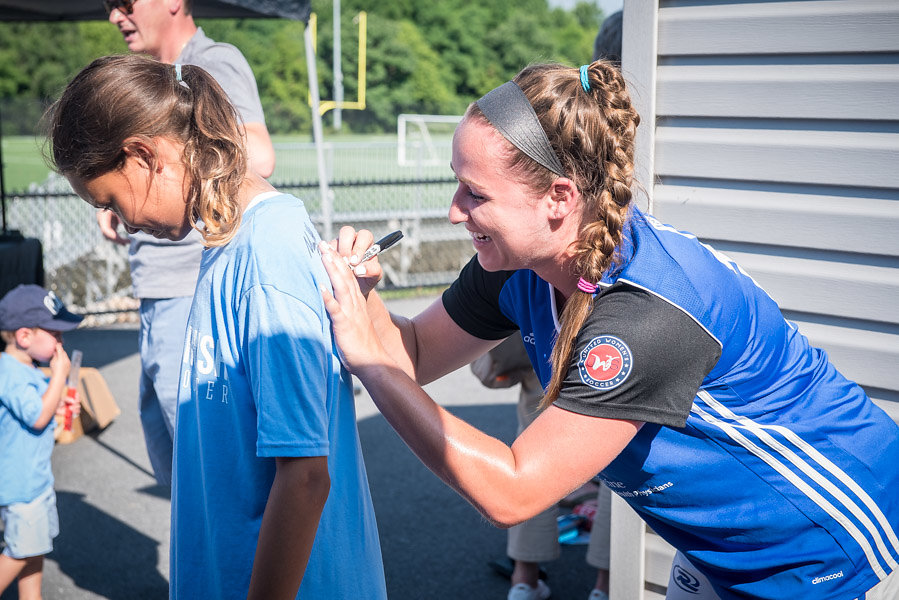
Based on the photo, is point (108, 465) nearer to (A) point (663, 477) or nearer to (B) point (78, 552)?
(B) point (78, 552)

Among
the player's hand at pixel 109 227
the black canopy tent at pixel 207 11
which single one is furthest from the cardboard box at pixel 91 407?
the player's hand at pixel 109 227

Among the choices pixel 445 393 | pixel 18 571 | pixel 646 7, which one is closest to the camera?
pixel 646 7

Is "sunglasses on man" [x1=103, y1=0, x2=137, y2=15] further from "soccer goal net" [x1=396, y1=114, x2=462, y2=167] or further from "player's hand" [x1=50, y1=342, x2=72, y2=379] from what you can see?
"soccer goal net" [x1=396, y1=114, x2=462, y2=167]

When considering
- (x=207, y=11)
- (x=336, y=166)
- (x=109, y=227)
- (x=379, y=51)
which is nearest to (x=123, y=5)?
(x=109, y=227)

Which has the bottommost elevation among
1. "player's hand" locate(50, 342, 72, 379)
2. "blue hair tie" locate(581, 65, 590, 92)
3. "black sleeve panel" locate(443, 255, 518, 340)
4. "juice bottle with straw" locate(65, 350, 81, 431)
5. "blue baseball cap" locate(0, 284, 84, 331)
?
"juice bottle with straw" locate(65, 350, 81, 431)

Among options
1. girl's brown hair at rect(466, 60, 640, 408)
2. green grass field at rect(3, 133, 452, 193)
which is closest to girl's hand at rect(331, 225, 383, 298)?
girl's brown hair at rect(466, 60, 640, 408)

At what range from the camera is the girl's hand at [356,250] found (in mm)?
1668

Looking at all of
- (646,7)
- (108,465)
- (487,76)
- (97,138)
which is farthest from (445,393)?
(487,76)

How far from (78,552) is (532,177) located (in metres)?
3.41

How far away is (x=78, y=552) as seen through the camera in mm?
3941

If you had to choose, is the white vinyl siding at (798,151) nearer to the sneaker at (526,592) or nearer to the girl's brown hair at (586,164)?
the girl's brown hair at (586,164)

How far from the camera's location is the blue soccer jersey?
1.48 m

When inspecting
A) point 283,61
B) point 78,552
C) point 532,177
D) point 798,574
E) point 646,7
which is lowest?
point 78,552

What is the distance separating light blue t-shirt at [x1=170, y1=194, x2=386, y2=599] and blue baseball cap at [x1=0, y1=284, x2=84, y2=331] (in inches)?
90.9
